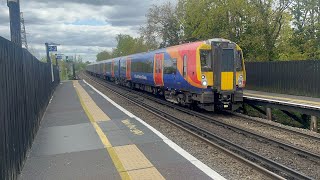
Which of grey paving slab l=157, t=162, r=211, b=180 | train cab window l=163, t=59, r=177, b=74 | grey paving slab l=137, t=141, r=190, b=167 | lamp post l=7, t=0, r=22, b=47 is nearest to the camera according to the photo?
grey paving slab l=157, t=162, r=211, b=180

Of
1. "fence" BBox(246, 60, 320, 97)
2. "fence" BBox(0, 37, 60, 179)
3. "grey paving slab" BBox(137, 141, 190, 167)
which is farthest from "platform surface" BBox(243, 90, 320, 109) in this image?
"fence" BBox(0, 37, 60, 179)

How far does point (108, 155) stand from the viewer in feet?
25.2

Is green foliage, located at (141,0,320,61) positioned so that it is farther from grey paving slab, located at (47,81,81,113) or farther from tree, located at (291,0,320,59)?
grey paving slab, located at (47,81,81,113)

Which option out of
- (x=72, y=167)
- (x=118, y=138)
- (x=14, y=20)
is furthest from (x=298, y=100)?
(x=14, y=20)

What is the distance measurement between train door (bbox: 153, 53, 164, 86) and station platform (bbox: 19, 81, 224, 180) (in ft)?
25.5

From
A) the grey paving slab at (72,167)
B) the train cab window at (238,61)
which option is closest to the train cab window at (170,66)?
the train cab window at (238,61)

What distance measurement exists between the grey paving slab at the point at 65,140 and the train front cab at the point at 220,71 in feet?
17.3

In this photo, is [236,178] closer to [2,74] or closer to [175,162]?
[175,162]

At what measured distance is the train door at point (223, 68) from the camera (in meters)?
14.0

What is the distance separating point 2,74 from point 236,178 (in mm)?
4417

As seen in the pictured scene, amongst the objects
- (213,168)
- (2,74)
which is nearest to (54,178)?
(2,74)

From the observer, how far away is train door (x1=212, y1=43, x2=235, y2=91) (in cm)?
1404

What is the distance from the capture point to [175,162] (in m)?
7.09

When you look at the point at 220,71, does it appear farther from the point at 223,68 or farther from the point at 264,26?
the point at 264,26
